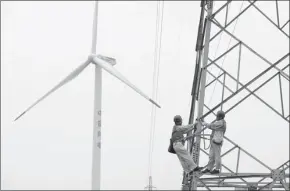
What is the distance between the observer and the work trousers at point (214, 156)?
24.4 m

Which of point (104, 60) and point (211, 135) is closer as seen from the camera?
point (211, 135)

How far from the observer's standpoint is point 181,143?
23906 mm

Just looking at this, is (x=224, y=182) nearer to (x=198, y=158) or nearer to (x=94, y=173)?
(x=198, y=158)

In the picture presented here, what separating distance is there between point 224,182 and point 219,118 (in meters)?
7.51

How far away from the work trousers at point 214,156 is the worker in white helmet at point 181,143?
600 millimetres

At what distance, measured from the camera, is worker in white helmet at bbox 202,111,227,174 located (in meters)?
23.5

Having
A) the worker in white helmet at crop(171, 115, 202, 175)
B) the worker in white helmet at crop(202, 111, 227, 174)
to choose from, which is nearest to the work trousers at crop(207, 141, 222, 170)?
the worker in white helmet at crop(202, 111, 227, 174)

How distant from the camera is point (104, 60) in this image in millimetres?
26500

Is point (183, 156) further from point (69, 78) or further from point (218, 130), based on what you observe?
point (69, 78)

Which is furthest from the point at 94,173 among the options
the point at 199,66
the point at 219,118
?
the point at 199,66

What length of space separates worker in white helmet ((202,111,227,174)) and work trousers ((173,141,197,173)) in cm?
74

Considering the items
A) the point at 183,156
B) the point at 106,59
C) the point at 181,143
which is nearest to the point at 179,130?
the point at 181,143

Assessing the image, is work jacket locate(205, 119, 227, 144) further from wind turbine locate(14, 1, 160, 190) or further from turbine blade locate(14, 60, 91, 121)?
turbine blade locate(14, 60, 91, 121)

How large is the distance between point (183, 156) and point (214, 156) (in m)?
1.34
